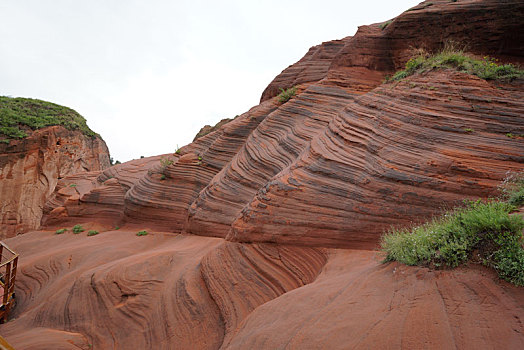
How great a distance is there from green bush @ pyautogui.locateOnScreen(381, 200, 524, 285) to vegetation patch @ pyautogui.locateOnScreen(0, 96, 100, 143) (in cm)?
2885

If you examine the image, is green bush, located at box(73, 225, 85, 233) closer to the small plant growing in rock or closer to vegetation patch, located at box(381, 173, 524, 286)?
vegetation patch, located at box(381, 173, 524, 286)

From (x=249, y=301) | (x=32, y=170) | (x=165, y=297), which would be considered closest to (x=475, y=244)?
(x=249, y=301)

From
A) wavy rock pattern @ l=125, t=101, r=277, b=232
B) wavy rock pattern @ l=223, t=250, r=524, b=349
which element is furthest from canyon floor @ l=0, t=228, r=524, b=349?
wavy rock pattern @ l=125, t=101, r=277, b=232

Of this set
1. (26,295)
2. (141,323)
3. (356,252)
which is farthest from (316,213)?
(26,295)

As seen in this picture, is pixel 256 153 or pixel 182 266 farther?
pixel 256 153

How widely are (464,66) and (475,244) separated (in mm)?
6191

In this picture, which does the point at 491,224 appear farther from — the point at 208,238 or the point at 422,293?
the point at 208,238

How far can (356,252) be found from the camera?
5566 mm

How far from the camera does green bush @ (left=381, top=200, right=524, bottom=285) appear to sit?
2867mm

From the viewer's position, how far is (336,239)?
19.3ft

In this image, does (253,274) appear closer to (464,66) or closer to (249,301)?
(249,301)

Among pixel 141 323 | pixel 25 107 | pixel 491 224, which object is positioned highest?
pixel 25 107

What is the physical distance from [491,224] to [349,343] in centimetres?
191

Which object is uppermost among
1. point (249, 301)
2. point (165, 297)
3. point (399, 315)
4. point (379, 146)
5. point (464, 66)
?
point (464, 66)
